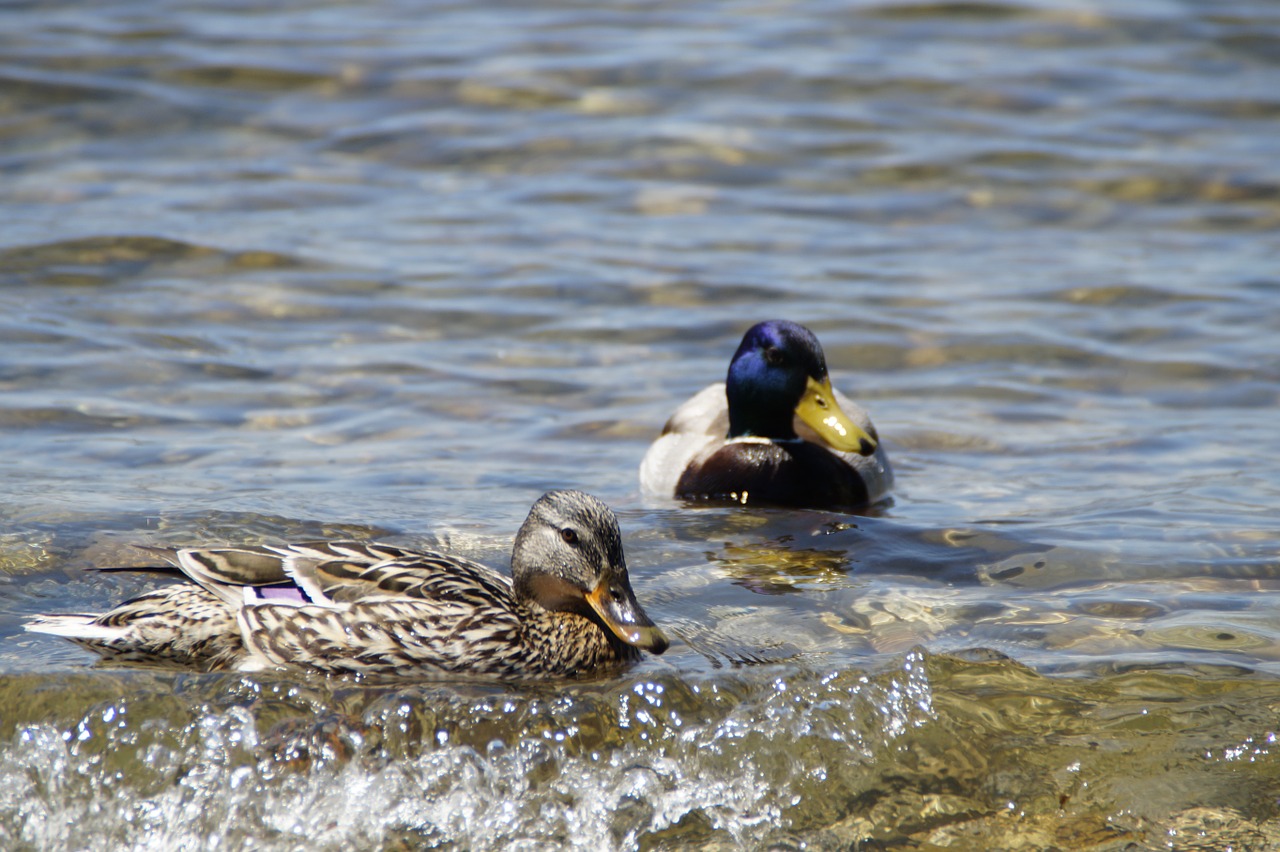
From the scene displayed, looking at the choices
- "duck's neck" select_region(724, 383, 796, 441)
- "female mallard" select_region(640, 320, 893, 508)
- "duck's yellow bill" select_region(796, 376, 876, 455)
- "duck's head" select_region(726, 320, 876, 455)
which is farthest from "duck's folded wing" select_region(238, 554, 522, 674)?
"duck's neck" select_region(724, 383, 796, 441)

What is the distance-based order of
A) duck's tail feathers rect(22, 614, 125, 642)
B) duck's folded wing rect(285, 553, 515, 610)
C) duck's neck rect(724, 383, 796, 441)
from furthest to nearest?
1. duck's neck rect(724, 383, 796, 441)
2. duck's folded wing rect(285, 553, 515, 610)
3. duck's tail feathers rect(22, 614, 125, 642)

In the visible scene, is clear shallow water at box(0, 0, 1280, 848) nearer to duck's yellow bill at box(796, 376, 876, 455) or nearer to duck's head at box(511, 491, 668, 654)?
A: duck's head at box(511, 491, 668, 654)

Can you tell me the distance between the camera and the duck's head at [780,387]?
25.7ft

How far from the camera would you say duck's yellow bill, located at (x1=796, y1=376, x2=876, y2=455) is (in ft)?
24.7

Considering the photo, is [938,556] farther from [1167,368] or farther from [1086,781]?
[1167,368]

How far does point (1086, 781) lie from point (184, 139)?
34.3ft

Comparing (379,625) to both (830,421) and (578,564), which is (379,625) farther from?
(830,421)

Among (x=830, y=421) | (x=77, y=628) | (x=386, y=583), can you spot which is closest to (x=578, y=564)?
(x=386, y=583)

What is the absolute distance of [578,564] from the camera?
15.9ft

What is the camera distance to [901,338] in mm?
9641

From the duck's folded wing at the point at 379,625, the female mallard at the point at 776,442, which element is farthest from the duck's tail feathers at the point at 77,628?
the female mallard at the point at 776,442

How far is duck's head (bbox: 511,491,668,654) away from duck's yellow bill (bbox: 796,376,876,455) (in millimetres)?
2872

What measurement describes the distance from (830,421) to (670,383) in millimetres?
1568

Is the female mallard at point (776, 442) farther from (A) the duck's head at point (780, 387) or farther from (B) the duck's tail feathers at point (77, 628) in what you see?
(B) the duck's tail feathers at point (77, 628)
